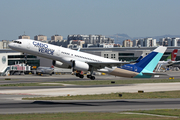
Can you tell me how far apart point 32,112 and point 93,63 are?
3206 centimetres

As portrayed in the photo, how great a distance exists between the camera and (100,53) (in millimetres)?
119250

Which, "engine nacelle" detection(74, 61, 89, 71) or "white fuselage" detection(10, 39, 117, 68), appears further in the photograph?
"engine nacelle" detection(74, 61, 89, 71)

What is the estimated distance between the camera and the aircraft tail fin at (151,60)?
167 feet

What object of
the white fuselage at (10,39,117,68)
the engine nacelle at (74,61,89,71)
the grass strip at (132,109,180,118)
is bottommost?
the grass strip at (132,109,180,118)

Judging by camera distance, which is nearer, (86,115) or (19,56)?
(86,115)

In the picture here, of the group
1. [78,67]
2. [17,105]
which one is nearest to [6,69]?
[78,67]

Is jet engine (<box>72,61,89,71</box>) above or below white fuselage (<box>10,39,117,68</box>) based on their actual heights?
below

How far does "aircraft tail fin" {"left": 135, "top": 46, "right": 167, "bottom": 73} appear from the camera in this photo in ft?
167

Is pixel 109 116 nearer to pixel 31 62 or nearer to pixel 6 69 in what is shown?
pixel 6 69

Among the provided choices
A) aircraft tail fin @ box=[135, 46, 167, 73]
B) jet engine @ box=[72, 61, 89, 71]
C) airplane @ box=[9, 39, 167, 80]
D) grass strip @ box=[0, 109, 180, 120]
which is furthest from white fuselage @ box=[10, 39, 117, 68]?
grass strip @ box=[0, 109, 180, 120]

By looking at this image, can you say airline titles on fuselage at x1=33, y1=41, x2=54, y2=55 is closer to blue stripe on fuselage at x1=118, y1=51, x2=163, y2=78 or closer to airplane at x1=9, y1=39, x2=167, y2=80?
airplane at x1=9, y1=39, x2=167, y2=80

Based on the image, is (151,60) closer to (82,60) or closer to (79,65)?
(82,60)

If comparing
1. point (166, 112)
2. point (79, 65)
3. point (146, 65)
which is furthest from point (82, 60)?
point (166, 112)

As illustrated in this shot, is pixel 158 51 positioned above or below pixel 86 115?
above
